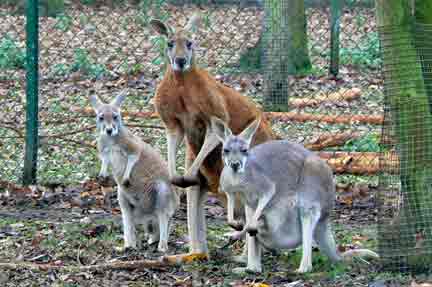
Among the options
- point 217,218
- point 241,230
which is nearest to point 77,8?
point 217,218

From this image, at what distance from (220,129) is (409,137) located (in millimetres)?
1173

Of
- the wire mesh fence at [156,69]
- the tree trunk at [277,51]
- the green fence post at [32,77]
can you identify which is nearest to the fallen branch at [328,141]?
the wire mesh fence at [156,69]

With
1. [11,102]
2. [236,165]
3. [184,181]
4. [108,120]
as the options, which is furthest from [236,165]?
[11,102]

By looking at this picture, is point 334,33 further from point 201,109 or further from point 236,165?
point 236,165

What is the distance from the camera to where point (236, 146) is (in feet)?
18.7

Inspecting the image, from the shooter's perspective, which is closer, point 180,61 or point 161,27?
point 180,61

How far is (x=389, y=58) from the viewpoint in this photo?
5.72 metres

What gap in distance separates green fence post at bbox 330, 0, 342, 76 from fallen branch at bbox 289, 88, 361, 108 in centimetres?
57

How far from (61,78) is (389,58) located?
239 inches

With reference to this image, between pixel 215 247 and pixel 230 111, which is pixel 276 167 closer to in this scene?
pixel 230 111

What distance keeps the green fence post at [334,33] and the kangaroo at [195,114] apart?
162 inches

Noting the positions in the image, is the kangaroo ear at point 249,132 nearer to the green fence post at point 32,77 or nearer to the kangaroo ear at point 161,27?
the kangaroo ear at point 161,27

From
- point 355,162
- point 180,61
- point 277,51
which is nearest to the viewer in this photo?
point 180,61

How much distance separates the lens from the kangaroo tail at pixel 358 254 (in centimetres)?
585
